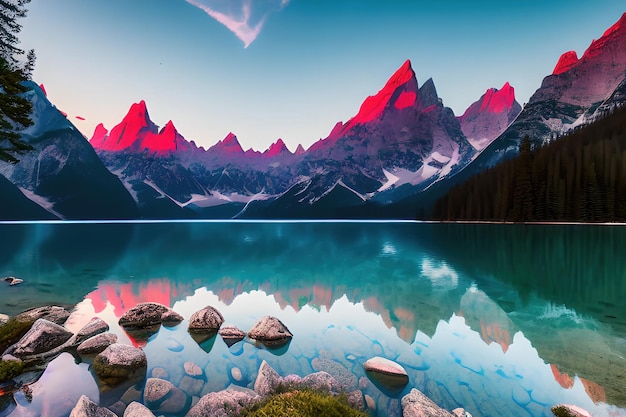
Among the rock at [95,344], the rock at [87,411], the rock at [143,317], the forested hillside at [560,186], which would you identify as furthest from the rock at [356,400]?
the forested hillside at [560,186]

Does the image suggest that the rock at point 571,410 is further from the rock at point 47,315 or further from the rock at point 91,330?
the rock at point 47,315

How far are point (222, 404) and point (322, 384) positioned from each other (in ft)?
8.60

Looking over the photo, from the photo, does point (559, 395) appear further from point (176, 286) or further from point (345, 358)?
point (176, 286)

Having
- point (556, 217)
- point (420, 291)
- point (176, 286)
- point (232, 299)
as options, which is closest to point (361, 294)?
point (420, 291)

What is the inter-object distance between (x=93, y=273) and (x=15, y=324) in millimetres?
19760

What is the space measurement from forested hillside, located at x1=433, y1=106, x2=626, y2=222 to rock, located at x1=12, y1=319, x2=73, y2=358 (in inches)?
5168

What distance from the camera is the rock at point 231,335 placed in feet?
39.2

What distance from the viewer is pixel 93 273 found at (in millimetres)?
29078

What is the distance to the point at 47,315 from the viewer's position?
1409 centimetres

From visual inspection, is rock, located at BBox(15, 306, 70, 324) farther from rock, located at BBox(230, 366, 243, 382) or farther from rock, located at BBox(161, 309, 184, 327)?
rock, located at BBox(230, 366, 243, 382)

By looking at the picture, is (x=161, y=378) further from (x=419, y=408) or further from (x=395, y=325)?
(x=395, y=325)

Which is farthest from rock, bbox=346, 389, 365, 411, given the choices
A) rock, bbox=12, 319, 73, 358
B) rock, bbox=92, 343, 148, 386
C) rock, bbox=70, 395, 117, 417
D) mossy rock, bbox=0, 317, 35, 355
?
mossy rock, bbox=0, 317, 35, 355

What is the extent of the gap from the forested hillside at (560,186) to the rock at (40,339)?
13126 cm

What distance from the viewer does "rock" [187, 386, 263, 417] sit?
21.7ft
